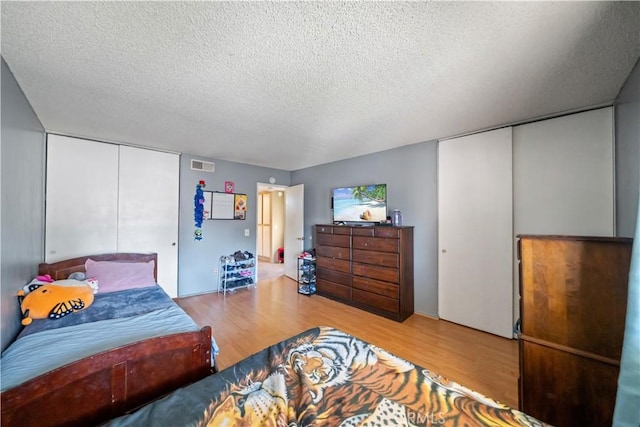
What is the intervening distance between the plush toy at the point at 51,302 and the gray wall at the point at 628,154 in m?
4.32

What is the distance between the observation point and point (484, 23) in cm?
128

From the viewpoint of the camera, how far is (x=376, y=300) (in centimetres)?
328

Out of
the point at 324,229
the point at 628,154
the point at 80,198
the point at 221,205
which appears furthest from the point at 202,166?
the point at 628,154

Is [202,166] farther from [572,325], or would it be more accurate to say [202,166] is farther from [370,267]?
[572,325]

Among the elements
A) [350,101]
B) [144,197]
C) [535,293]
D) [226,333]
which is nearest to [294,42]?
[350,101]

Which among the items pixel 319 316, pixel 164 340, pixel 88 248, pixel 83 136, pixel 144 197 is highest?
pixel 83 136

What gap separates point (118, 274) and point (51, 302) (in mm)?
838

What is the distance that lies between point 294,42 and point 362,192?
2.62m

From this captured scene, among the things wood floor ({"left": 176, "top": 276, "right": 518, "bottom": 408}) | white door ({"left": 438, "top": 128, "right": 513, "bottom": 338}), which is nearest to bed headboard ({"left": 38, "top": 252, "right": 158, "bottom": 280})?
wood floor ({"left": 176, "top": 276, "right": 518, "bottom": 408})

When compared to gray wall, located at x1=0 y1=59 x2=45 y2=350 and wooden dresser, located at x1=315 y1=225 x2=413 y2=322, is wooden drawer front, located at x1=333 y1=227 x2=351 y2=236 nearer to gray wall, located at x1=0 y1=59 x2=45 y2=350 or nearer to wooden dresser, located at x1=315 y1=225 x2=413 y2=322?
wooden dresser, located at x1=315 y1=225 x2=413 y2=322

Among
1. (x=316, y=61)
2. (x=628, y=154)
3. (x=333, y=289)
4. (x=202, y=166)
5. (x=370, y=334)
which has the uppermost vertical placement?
(x=316, y=61)

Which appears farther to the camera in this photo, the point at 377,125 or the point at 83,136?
the point at 83,136

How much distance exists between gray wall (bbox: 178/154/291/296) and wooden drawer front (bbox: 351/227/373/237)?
7.25 ft

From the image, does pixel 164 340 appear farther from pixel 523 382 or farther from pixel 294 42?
pixel 523 382
